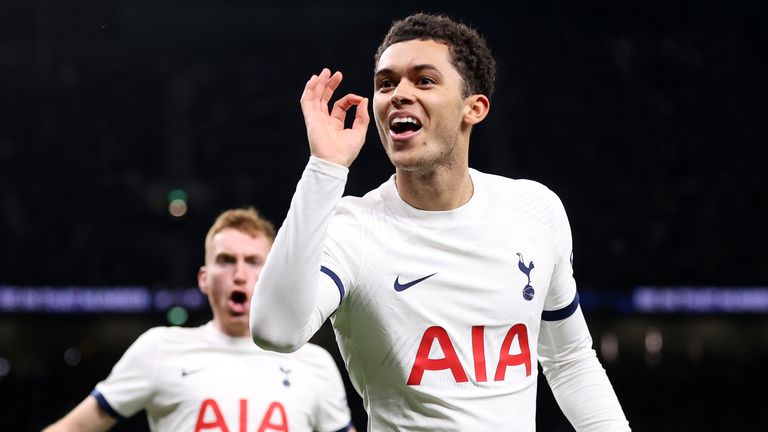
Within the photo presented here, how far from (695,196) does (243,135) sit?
17.0ft

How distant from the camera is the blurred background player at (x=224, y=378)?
3.31 metres

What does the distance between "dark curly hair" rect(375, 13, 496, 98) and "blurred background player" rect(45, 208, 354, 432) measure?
1573 mm

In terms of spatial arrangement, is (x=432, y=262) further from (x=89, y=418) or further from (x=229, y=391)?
(x=89, y=418)

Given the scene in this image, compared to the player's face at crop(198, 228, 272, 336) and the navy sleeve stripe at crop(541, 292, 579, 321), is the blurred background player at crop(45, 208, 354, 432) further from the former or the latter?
the navy sleeve stripe at crop(541, 292, 579, 321)

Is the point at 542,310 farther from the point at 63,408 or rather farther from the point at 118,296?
the point at 63,408

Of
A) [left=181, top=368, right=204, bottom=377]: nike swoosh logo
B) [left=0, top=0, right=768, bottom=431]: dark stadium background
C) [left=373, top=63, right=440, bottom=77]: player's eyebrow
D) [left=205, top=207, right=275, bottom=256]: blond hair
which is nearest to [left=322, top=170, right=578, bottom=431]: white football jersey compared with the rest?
[left=373, top=63, right=440, bottom=77]: player's eyebrow

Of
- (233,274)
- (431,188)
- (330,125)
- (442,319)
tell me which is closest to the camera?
(330,125)

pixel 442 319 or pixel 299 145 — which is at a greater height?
pixel 299 145

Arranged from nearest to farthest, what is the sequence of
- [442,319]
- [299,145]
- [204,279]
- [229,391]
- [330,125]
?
[330,125] < [442,319] < [229,391] < [204,279] < [299,145]

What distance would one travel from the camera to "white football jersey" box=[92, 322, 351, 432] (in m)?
3.30

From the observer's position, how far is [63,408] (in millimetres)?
11500

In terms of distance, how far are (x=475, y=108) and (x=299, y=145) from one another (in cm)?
843

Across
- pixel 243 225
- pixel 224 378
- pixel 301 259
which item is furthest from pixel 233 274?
pixel 301 259

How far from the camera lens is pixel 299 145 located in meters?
10.5
